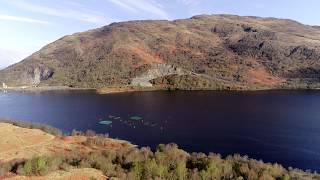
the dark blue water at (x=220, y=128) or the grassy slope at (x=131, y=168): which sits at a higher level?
the grassy slope at (x=131, y=168)

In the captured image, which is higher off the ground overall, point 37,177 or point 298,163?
point 37,177

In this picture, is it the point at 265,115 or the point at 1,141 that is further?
the point at 265,115

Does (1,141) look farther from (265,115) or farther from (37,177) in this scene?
(265,115)

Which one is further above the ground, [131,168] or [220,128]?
[131,168]

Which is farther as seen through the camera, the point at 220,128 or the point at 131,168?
the point at 220,128

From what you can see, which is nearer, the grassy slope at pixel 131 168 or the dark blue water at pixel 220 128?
the grassy slope at pixel 131 168

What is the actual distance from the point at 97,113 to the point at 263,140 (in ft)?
270

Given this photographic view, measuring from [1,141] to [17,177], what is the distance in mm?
52175

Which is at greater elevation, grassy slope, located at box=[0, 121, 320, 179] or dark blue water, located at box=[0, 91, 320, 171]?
grassy slope, located at box=[0, 121, 320, 179]

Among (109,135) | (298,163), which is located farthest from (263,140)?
(109,135)

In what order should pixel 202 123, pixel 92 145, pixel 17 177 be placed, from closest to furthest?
pixel 17 177 < pixel 92 145 < pixel 202 123

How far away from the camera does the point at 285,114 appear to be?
17950 centimetres

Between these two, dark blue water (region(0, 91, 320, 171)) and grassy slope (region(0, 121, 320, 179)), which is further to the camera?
dark blue water (region(0, 91, 320, 171))

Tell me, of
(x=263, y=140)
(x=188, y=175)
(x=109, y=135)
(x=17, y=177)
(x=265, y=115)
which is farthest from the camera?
(x=265, y=115)
